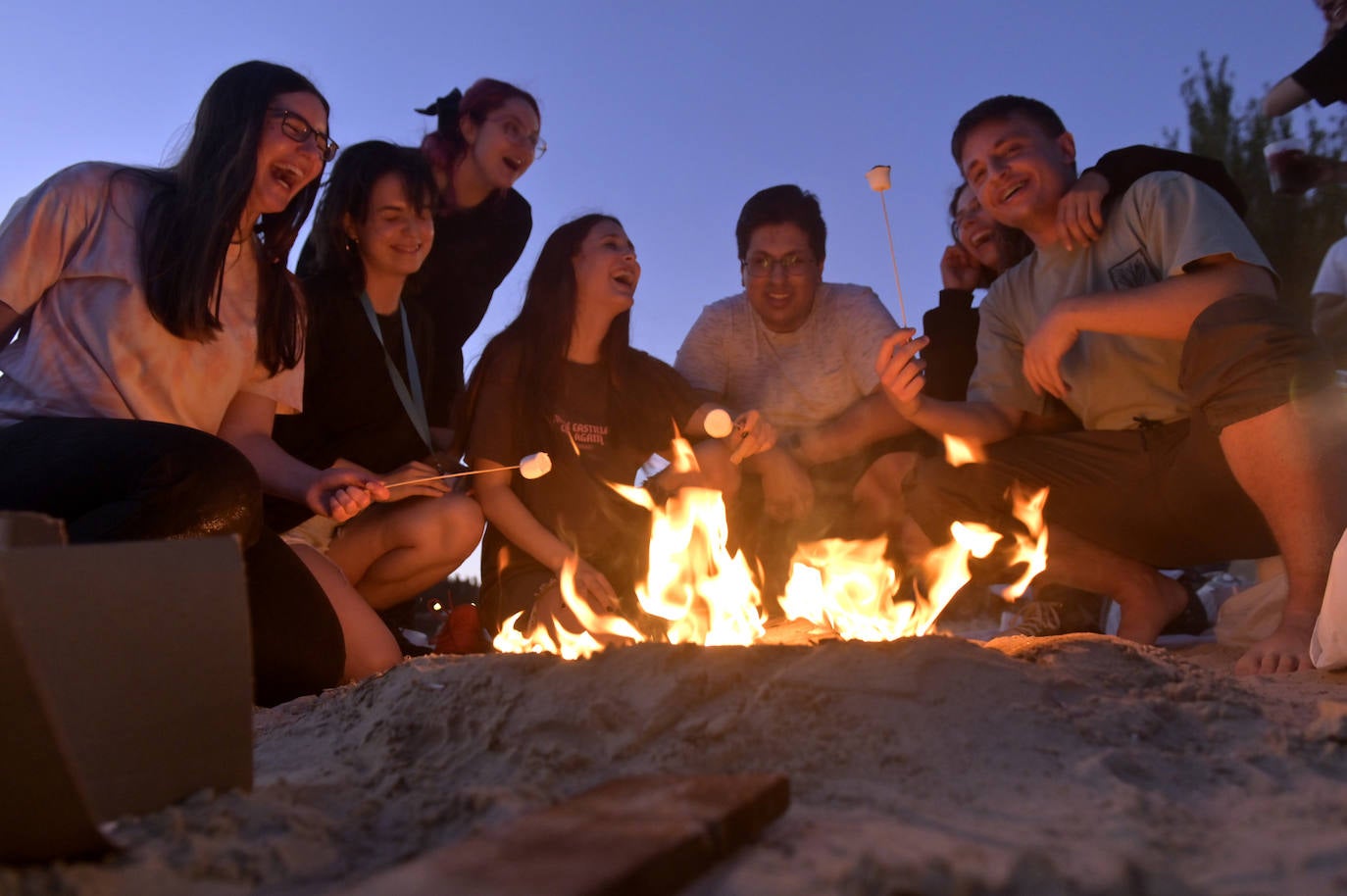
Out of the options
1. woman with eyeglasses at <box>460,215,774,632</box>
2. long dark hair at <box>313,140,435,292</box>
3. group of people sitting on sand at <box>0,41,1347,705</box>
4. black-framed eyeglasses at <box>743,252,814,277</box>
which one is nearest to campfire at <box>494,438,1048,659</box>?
group of people sitting on sand at <box>0,41,1347,705</box>

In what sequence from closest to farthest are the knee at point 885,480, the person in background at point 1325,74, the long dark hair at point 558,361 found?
the long dark hair at point 558,361 < the knee at point 885,480 < the person in background at point 1325,74

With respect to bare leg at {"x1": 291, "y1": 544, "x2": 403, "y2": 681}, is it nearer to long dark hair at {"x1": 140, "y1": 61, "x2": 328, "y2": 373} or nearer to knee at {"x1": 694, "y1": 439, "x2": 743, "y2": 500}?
long dark hair at {"x1": 140, "y1": 61, "x2": 328, "y2": 373}

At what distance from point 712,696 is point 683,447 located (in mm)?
2525

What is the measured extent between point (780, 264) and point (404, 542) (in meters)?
2.35

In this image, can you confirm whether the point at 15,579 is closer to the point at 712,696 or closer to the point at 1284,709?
the point at 712,696

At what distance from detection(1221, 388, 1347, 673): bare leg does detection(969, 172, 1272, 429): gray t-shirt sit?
67 centimetres

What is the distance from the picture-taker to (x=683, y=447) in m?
4.55

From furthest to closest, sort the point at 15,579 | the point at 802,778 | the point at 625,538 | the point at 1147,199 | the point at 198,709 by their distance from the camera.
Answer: the point at 625,538 → the point at 1147,199 → the point at 802,778 → the point at 198,709 → the point at 15,579

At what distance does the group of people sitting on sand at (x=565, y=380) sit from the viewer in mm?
2963

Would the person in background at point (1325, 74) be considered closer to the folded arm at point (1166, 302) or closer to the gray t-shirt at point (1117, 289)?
the gray t-shirt at point (1117, 289)

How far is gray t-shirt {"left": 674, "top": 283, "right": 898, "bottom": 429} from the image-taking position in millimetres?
5043

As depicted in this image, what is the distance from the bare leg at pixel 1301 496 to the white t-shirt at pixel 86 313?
3.48m

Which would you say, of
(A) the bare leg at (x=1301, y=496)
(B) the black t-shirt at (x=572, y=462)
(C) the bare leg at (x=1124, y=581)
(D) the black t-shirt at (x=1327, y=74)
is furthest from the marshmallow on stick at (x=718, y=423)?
(D) the black t-shirt at (x=1327, y=74)

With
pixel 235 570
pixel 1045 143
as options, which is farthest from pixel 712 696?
pixel 1045 143
